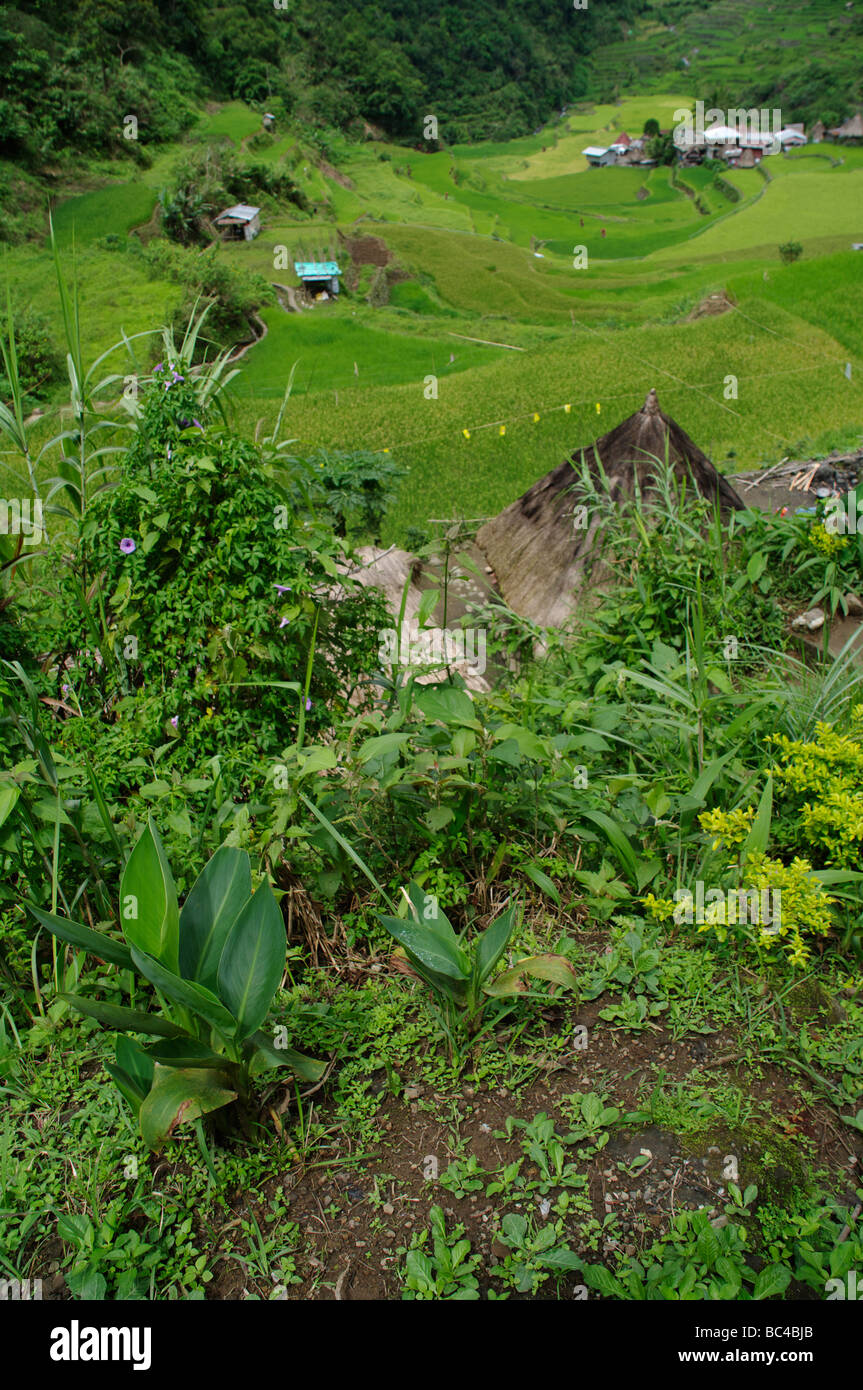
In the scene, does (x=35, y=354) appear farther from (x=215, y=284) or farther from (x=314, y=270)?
(x=314, y=270)

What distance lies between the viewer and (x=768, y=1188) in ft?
4.68

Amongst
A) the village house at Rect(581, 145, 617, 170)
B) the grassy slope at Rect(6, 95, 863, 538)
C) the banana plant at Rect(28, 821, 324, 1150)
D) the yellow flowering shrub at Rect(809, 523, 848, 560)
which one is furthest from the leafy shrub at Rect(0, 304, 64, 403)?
the village house at Rect(581, 145, 617, 170)

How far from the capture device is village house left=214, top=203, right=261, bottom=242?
32.5 feet

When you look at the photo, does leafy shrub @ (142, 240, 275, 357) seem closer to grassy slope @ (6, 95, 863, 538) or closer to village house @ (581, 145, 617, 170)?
grassy slope @ (6, 95, 863, 538)

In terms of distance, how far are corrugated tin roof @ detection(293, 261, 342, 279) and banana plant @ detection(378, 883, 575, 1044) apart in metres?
9.93

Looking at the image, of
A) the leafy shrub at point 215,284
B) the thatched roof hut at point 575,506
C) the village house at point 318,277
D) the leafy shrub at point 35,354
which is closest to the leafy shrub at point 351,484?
the thatched roof hut at point 575,506

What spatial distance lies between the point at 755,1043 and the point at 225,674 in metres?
1.54

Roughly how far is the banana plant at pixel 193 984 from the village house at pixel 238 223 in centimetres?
1035

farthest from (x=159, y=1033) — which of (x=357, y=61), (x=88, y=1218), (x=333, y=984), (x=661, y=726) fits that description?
(x=357, y=61)

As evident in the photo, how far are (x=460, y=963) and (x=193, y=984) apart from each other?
1.62ft

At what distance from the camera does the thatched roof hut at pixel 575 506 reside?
15.7 feet

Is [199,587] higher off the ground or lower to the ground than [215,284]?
lower

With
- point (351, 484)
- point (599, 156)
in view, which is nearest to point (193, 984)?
point (351, 484)

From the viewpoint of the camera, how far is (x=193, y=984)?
4.23 feet
